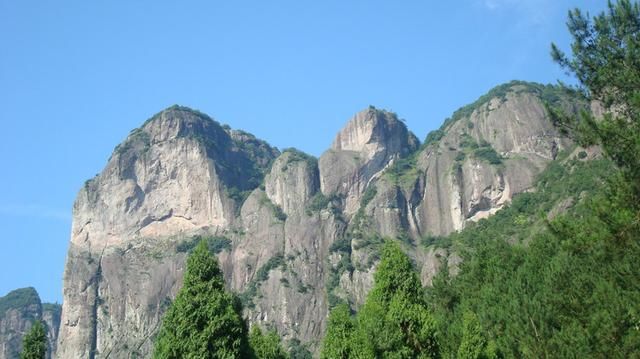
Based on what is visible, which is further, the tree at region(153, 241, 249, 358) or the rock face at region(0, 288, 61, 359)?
the rock face at region(0, 288, 61, 359)

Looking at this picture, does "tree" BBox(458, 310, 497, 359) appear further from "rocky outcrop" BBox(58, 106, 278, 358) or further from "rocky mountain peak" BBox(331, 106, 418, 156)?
"rocky mountain peak" BBox(331, 106, 418, 156)

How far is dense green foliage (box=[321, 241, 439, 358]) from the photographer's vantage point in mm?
29062

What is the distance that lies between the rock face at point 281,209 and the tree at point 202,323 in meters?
88.0

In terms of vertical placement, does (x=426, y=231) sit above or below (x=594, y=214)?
above

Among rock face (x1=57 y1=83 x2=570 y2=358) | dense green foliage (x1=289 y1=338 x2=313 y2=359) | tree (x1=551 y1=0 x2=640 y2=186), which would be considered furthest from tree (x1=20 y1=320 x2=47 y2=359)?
rock face (x1=57 y1=83 x2=570 y2=358)

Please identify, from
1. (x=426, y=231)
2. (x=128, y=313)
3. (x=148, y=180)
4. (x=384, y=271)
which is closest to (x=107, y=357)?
(x=128, y=313)

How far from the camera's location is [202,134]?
531ft

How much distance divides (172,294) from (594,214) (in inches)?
4721

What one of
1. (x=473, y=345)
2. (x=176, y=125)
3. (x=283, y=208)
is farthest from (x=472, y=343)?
(x=176, y=125)

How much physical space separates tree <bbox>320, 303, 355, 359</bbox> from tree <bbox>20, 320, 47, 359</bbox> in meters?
12.3

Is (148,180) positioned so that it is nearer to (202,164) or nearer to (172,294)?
(202,164)

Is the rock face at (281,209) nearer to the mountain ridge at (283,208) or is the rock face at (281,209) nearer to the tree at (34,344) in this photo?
the mountain ridge at (283,208)

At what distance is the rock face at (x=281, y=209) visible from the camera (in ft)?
422

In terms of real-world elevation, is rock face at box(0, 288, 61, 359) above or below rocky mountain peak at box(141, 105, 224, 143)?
below
